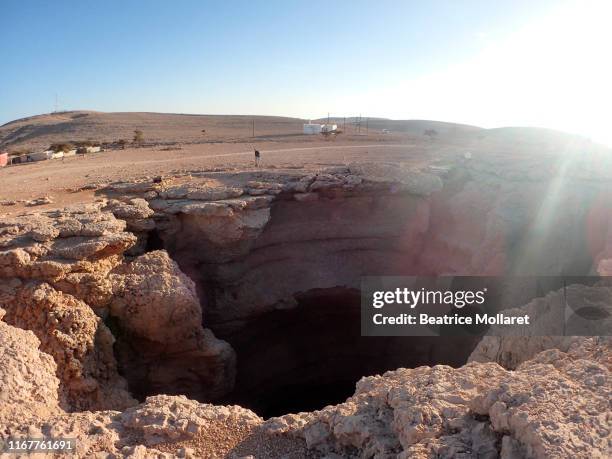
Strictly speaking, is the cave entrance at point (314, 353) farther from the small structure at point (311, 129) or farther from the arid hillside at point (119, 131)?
the arid hillside at point (119, 131)

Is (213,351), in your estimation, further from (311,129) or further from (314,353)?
(311,129)

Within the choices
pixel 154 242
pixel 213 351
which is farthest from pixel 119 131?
pixel 213 351

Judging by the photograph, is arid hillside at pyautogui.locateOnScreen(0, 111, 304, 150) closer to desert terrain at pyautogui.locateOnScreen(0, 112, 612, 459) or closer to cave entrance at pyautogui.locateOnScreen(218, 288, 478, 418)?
desert terrain at pyautogui.locateOnScreen(0, 112, 612, 459)

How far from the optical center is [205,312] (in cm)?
825

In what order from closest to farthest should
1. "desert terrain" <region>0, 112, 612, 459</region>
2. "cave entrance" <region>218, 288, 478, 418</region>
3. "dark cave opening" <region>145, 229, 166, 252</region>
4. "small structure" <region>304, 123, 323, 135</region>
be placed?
1. "desert terrain" <region>0, 112, 612, 459</region>
2. "dark cave opening" <region>145, 229, 166, 252</region>
3. "cave entrance" <region>218, 288, 478, 418</region>
4. "small structure" <region>304, 123, 323, 135</region>

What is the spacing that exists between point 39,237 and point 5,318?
3.49 ft

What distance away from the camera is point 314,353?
1009 centimetres

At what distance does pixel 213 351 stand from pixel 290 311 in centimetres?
256

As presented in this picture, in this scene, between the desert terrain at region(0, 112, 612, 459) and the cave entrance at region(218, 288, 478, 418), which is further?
the cave entrance at region(218, 288, 478, 418)

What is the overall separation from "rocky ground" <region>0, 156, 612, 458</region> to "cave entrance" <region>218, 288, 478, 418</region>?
2.42ft

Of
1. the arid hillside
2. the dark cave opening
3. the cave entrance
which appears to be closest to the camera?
the dark cave opening

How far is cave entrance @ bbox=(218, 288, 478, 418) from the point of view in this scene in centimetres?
891

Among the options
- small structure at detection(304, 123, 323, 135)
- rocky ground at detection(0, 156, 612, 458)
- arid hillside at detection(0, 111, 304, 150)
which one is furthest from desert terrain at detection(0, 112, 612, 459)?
arid hillside at detection(0, 111, 304, 150)

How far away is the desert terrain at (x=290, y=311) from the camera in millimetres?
3106
